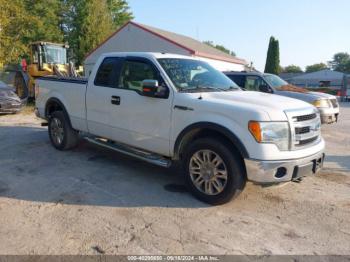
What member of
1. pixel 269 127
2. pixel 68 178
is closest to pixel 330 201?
pixel 269 127

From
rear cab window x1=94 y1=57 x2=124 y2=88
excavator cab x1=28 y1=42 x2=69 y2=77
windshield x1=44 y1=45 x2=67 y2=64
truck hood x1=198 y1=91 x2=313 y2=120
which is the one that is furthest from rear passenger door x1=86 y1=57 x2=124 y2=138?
windshield x1=44 y1=45 x2=67 y2=64

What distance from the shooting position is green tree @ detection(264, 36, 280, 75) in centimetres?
4200

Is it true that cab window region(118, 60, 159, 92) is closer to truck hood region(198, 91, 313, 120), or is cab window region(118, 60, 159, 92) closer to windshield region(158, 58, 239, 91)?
windshield region(158, 58, 239, 91)

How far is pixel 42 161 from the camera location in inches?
238

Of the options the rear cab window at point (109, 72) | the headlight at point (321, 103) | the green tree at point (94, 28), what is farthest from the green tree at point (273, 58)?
the rear cab window at point (109, 72)

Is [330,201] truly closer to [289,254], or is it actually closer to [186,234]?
[289,254]

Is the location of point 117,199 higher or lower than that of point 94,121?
lower

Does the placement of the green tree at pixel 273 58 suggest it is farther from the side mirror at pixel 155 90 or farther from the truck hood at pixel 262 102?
the side mirror at pixel 155 90

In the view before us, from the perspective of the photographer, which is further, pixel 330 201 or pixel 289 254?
pixel 330 201

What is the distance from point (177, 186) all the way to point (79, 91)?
268cm

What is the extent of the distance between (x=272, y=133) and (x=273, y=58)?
→ 134ft

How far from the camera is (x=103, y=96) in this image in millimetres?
5562

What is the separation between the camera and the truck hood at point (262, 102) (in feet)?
12.9

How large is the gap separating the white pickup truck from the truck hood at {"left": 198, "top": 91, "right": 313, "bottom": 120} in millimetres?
13
